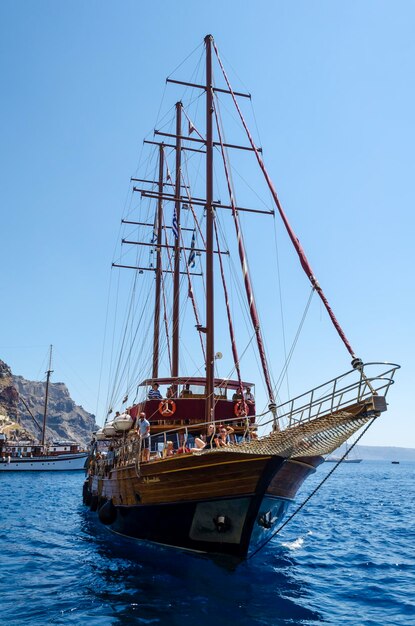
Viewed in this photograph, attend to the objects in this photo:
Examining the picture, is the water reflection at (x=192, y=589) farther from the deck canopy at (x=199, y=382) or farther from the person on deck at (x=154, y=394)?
the deck canopy at (x=199, y=382)

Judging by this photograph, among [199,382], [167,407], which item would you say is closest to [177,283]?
[199,382]

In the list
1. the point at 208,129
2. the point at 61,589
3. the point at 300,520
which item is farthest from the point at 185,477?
the point at 300,520

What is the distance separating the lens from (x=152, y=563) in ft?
47.3

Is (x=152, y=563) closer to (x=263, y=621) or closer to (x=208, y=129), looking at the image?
(x=263, y=621)

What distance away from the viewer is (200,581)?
12.6 meters

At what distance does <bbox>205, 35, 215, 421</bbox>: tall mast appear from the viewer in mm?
17545

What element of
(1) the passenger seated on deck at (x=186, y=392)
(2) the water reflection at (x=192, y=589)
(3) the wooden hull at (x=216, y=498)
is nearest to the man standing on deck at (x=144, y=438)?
(3) the wooden hull at (x=216, y=498)

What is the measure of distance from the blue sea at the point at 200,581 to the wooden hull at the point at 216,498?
0.64 metres

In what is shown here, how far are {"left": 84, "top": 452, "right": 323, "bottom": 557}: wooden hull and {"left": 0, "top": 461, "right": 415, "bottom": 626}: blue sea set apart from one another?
0.64 m

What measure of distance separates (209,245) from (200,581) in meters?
11.0

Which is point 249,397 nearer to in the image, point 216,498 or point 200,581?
point 216,498

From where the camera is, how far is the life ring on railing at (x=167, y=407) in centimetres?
1878

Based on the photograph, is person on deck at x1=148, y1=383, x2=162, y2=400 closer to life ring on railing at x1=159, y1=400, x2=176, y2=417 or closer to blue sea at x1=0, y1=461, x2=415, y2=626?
life ring on railing at x1=159, y1=400, x2=176, y2=417

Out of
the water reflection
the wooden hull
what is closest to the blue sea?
the water reflection
